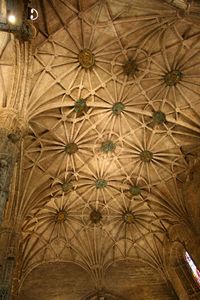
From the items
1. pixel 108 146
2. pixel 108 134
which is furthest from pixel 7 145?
pixel 108 146

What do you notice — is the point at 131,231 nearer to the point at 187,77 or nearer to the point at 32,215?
the point at 32,215

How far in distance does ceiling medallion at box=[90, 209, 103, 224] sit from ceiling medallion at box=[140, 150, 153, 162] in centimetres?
467

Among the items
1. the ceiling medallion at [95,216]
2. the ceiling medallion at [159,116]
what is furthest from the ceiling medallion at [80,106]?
the ceiling medallion at [95,216]

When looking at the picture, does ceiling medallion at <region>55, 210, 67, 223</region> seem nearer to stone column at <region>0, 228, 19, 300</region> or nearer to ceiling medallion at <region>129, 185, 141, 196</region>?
ceiling medallion at <region>129, 185, 141, 196</region>

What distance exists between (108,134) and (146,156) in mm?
2461

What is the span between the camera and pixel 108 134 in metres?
16.7

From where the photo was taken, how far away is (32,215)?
17.9 meters

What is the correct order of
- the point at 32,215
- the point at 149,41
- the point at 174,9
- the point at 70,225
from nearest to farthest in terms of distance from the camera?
the point at 174,9, the point at 149,41, the point at 32,215, the point at 70,225

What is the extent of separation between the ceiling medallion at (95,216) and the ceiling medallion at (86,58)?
9157 mm

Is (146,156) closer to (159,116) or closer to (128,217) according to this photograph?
(159,116)

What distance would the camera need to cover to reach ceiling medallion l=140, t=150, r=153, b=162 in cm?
1709

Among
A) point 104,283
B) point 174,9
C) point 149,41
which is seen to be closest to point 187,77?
point 149,41

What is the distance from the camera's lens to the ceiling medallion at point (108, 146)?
16922 mm

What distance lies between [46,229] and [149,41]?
12192 mm
